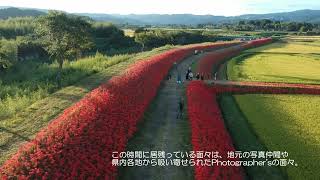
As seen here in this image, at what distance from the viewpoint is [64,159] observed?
1548cm

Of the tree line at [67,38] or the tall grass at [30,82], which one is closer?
the tall grass at [30,82]

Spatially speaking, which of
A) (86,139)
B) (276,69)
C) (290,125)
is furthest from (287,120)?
(276,69)

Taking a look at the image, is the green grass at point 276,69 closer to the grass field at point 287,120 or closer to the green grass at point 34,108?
the grass field at point 287,120

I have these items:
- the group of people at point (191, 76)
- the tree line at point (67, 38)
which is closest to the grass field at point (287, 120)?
the group of people at point (191, 76)

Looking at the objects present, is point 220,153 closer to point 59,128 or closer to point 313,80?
point 59,128

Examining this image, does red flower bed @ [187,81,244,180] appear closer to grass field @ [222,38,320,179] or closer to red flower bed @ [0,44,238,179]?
grass field @ [222,38,320,179]

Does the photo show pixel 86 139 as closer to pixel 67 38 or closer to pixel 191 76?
pixel 191 76

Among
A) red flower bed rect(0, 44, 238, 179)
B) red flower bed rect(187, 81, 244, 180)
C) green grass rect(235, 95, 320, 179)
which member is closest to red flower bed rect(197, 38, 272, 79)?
green grass rect(235, 95, 320, 179)

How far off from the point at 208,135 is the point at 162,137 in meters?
3.07

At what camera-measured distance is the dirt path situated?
18.7m

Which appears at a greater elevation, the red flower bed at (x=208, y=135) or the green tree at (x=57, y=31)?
the green tree at (x=57, y=31)

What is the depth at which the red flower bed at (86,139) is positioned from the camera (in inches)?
583

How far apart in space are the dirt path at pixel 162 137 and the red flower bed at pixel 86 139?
82 centimetres

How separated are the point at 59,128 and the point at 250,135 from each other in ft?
36.4
